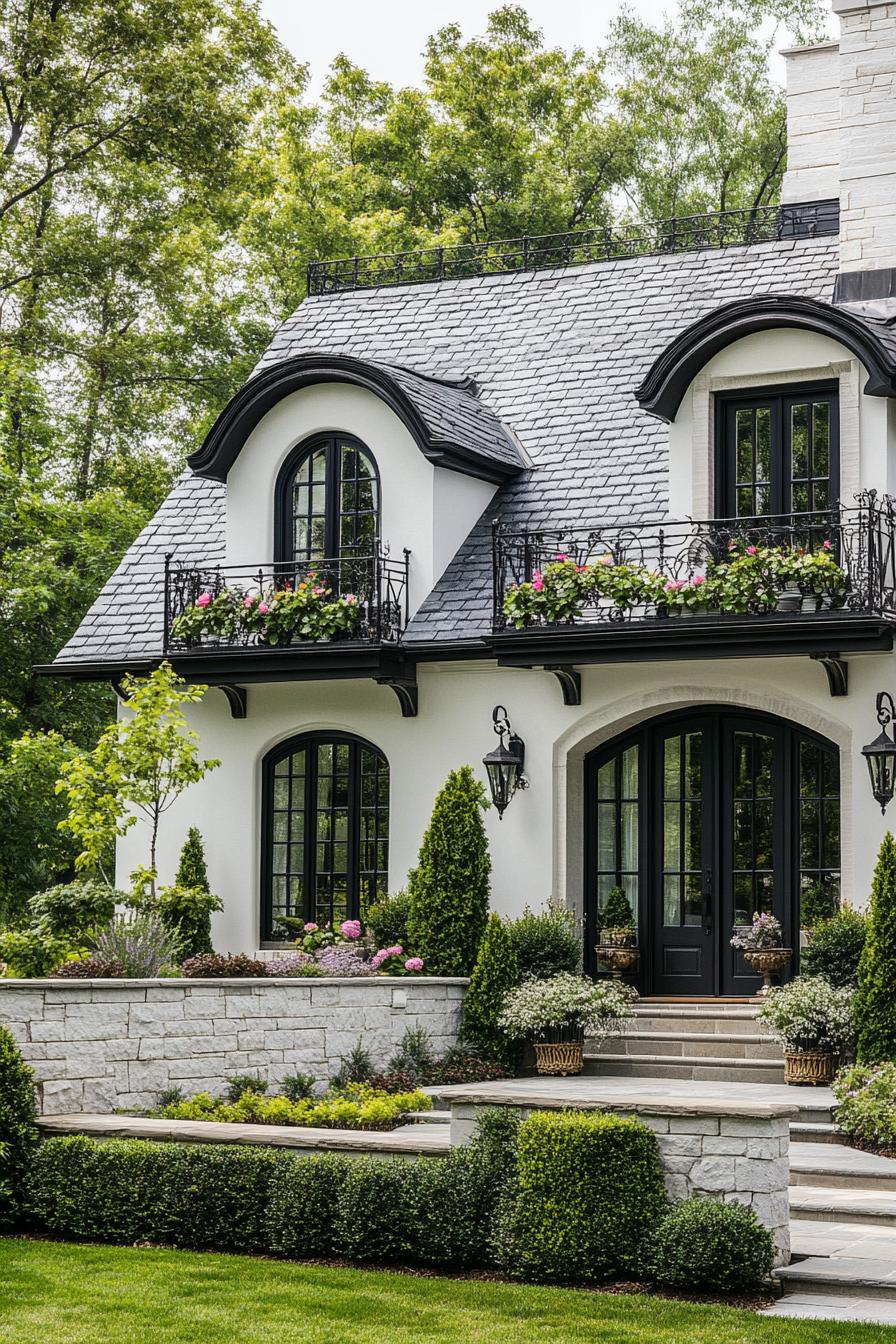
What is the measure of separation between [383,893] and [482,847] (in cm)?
132

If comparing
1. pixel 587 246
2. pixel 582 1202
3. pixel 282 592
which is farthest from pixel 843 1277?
pixel 587 246

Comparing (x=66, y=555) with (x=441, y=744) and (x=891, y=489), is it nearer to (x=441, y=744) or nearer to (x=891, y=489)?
(x=441, y=744)

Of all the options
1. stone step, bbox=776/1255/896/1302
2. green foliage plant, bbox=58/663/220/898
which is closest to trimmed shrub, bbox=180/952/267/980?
green foliage plant, bbox=58/663/220/898

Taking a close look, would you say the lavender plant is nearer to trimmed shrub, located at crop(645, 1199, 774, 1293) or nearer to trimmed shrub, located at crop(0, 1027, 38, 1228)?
trimmed shrub, located at crop(0, 1027, 38, 1228)

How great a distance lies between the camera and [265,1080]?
44.6ft

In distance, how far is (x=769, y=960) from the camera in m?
15.6

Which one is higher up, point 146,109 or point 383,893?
point 146,109

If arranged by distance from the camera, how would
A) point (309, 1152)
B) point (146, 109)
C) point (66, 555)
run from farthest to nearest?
point (146, 109) < point (66, 555) < point (309, 1152)

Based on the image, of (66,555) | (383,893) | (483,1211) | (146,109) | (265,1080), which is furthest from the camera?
(146,109)

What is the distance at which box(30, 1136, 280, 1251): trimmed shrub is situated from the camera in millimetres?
9914

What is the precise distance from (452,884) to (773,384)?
542cm

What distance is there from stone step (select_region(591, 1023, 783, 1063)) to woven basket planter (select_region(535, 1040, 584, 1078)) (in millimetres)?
546

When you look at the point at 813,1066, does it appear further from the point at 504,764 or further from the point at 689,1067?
the point at 504,764

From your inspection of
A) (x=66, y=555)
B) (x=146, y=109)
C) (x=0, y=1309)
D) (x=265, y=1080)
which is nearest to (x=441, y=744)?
(x=265, y=1080)
